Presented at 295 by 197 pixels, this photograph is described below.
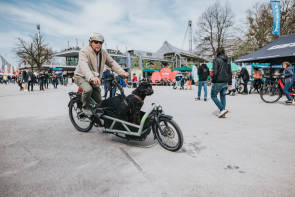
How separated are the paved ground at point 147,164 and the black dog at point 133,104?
53 cm

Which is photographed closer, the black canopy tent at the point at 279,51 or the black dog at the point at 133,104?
the black dog at the point at 133,104

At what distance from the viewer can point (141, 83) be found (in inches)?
116

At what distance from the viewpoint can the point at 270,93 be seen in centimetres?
797

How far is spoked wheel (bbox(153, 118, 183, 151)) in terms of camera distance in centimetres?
273

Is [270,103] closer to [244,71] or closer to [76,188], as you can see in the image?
[244,71]

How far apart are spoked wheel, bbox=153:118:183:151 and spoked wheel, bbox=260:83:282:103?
6.71m

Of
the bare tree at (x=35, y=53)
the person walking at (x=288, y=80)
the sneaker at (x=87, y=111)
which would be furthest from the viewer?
the bare tree at (x=35, y=53)

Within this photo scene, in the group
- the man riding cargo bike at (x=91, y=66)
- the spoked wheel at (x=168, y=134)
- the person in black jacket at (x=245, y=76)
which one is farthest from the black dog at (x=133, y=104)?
the person in black jacket at (x=245, y=76)

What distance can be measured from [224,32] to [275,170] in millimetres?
32991

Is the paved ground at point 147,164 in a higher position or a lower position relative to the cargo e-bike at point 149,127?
lower

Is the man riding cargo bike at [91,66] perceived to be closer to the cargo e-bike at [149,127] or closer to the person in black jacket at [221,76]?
the cargo e-bike at [149,127]

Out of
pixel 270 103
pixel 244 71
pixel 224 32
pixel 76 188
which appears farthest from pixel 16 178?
pixel 224 32

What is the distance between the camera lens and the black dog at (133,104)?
2.93 m

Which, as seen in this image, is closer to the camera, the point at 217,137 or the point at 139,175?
the point at 139,175
